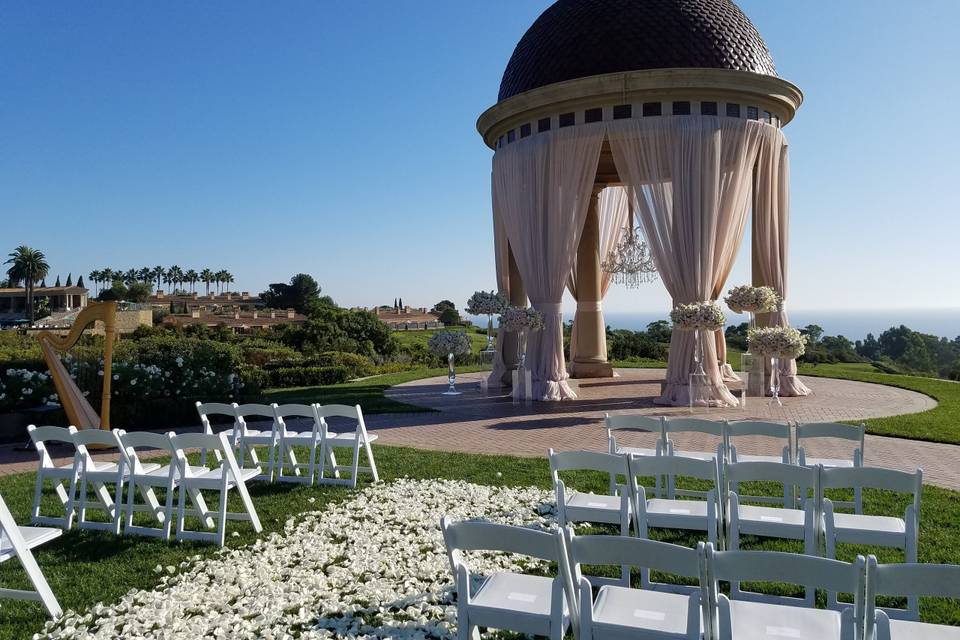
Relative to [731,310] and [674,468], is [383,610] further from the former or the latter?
[731,310]

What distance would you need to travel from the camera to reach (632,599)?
11.3 feet

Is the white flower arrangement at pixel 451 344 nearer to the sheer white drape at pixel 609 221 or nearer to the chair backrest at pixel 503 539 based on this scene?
the sheer white drape at pixel 609 221

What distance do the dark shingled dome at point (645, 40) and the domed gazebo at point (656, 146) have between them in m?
0.03

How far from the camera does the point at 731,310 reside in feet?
44.0

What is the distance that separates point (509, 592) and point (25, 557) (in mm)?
2951

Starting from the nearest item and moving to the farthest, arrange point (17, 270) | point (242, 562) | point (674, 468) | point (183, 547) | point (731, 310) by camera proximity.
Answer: point (674, 468), point (242, 562), point (183, 547), point (731, 310), point (17, 270)

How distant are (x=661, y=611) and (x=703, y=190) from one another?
11.7 metres

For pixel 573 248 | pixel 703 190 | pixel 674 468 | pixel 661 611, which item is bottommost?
pixel 661 611

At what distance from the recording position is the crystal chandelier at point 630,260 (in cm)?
1870

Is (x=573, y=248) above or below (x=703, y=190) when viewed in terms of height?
below

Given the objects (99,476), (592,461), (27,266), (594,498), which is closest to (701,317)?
(594,498)

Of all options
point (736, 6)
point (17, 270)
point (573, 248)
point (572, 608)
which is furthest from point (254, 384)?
point (17, 270)

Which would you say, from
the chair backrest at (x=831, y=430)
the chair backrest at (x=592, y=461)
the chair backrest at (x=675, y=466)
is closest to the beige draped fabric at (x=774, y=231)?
the chair backrest at (x=831, y=430)

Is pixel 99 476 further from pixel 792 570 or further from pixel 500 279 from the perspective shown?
pixel 500 279
